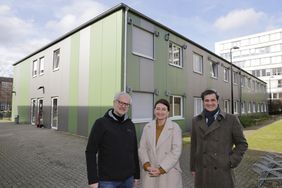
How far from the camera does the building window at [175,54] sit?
16.1m

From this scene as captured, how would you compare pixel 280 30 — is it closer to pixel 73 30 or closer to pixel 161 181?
pixel 73 30

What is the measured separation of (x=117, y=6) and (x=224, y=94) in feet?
54.7

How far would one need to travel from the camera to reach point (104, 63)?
42.7ft

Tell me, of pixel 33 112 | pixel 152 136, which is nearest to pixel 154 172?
pixel 152 136

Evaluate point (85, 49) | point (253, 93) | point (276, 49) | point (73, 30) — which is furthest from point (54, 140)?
point (276, 49)

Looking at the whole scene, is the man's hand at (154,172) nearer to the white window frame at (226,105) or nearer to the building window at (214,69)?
the building window at (214,69)

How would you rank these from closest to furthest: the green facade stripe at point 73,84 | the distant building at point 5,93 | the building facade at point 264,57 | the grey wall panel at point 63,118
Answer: the green facade stripe at point 73,84 → the grey wall panel at point 63,118 → the distant building at point 5,93 → the building facade at point 264,57

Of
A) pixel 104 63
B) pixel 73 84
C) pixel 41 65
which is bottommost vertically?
pixel 73 84

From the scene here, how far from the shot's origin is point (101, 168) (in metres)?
3.16

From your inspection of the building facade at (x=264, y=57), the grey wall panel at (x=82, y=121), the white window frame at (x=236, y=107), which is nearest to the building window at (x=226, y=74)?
the white window frame at (x=236, y=107)

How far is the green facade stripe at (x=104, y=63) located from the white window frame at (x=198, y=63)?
8244 millimetres

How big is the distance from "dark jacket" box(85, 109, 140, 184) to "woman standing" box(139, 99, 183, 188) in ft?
1.14

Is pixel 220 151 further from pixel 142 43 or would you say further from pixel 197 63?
pixel 197 63

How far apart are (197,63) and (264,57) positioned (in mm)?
58820
